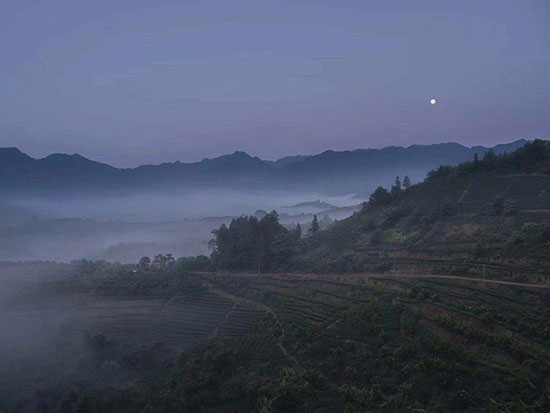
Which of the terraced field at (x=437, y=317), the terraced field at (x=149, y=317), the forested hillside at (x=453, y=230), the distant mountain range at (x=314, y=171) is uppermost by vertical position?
the distant mountain range at (x=314, y=171)

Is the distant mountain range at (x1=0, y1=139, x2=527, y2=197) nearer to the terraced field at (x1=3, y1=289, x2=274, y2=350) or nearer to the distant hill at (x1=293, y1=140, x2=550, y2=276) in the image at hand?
the distant hill at (x1=293, y1=140, x2=550, y2=276)

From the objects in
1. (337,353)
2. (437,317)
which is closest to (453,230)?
(437,317)

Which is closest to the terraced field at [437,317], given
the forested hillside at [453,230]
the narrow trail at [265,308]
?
the narrow trail at [265,308]

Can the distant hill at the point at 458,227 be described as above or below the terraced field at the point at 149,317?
above

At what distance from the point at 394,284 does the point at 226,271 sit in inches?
734

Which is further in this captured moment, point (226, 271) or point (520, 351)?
point (226, 271)

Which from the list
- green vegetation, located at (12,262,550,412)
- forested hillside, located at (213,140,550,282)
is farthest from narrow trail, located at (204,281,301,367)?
forested hillside, located at (213,140,550,282)

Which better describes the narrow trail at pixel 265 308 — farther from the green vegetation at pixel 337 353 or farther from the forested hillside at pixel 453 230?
the forested hillside at pixel 453 230

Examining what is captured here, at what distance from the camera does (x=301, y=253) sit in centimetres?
3716

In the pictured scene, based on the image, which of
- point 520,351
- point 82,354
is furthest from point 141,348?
point 520,351

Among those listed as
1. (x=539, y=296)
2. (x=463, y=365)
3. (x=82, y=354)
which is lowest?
(x=82, y=354)

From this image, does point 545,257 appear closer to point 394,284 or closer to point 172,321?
point 394,284

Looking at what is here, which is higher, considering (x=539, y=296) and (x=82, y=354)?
(x=539, y=296)

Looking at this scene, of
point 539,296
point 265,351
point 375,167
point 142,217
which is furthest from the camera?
point 375,167
